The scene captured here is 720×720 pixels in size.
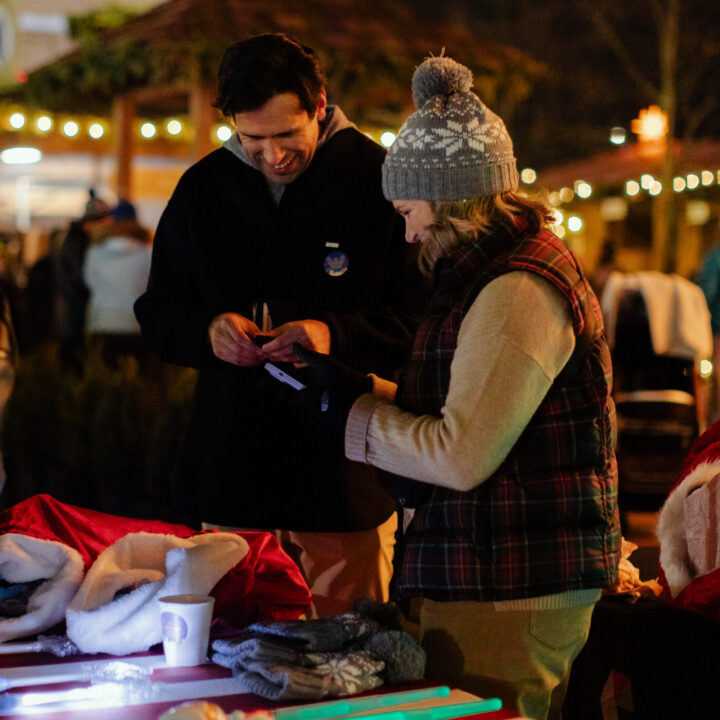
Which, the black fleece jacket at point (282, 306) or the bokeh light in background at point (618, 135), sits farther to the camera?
the bokeh light in background at point (618, 135)

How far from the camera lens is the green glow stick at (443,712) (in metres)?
1.93

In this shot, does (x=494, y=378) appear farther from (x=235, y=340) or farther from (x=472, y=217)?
(x=235, y=340)

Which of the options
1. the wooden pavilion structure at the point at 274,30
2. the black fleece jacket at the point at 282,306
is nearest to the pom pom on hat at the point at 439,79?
the black fleece jacket at the point at 282,306

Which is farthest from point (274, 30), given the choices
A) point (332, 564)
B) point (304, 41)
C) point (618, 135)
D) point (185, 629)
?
point (618, 135)

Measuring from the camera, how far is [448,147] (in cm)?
223

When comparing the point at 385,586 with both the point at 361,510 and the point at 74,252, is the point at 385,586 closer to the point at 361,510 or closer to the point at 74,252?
the point at 361,510

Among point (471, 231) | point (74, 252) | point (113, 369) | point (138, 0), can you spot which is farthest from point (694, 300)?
point (138, 0)

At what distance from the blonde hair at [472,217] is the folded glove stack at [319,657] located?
715 mm

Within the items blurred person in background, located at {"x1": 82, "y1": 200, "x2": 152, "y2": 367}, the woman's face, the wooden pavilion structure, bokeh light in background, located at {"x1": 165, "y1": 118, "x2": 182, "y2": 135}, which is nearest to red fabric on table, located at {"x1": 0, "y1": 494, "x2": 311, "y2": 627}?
the woman's face

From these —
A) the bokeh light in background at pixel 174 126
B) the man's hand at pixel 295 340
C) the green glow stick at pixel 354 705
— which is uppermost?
the bokeh light in background at pixel 174 126

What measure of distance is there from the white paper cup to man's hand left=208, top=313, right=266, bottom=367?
744mm

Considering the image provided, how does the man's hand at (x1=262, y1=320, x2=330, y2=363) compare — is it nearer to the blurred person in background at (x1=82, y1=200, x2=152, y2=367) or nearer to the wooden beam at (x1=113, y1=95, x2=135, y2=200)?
the blurred person in background at (x1=82, y1=200, x2=152, y2=367)

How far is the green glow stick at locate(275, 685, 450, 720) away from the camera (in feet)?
6.39

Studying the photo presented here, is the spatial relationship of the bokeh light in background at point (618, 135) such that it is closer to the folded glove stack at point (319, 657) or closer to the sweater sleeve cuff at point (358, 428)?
the sweater sleeve cuff at point (358, 428)
